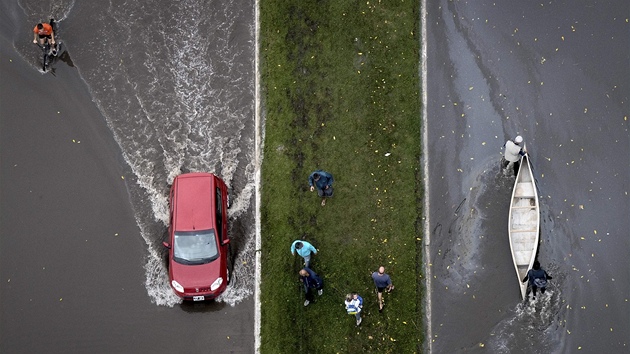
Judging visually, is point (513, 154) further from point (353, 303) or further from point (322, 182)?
point (353, 303)

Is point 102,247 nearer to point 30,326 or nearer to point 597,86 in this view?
point 30,326

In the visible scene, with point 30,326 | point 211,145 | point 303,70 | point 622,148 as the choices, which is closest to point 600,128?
point 622,148

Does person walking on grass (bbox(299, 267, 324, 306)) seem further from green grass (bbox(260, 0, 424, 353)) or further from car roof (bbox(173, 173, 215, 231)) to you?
car roof (bbox(173, 173, 215, 231))

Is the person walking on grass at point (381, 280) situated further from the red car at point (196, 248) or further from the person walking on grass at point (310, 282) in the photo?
the red car at point (196, 248)

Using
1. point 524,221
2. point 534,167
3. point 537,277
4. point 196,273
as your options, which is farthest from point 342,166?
point 537,277

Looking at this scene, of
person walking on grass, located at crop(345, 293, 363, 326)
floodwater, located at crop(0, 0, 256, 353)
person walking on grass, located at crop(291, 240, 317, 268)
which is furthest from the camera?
floodwater, located at crop(0, 0, 256, 353)

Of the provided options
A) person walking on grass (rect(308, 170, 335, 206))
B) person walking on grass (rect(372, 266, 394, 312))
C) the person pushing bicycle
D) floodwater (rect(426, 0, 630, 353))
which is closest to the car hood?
person walking on grass (rect(308, 170, 335, 206))
